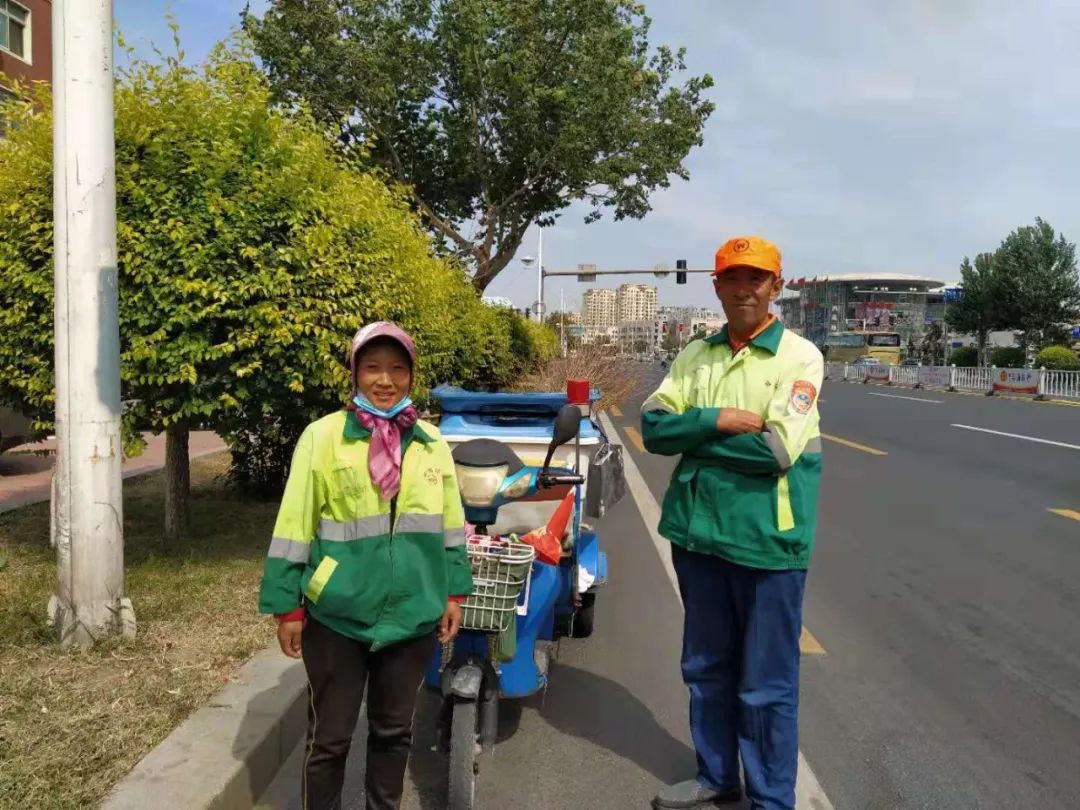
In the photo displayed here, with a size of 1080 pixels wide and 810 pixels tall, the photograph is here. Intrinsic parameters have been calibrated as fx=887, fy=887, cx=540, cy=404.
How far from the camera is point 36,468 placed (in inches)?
430

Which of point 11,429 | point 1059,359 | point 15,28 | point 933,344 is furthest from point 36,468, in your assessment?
point 933,344

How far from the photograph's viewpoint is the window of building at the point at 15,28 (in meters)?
22.5

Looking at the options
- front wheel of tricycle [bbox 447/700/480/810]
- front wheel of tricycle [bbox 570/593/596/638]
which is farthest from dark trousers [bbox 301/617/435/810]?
front wheel of tricycle [bbox 570/593/596/638]

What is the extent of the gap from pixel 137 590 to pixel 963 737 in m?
4.34

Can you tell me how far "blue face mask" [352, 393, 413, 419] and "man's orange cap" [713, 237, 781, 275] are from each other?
1159mm

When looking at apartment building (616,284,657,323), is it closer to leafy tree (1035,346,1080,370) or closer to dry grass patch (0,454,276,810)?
leafy tree (1035,346,1080,370)

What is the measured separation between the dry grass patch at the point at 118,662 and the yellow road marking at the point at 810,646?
2.87m

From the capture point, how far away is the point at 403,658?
104 inches

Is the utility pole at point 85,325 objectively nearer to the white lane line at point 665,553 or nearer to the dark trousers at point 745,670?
the white lane line at point 665,553

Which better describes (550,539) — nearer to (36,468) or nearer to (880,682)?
(880,682)

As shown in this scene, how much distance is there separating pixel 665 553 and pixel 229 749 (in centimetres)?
447

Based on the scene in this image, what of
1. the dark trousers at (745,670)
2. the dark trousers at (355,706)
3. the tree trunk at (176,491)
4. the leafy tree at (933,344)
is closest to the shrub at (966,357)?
the leafy tree at (933,344)

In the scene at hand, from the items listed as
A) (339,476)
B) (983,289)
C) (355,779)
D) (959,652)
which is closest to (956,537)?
(959,652)

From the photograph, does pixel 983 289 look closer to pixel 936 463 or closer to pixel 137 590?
pixel 936 463
